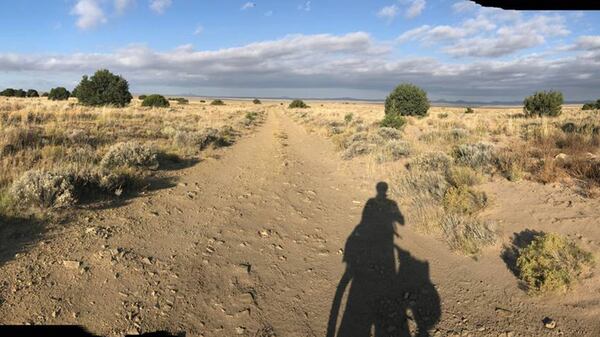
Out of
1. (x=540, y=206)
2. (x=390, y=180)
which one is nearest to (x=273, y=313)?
(x=540, y=206)

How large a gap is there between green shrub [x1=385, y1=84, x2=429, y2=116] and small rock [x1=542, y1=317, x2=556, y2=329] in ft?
105

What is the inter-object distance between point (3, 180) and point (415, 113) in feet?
107

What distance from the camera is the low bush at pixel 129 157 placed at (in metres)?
10.3

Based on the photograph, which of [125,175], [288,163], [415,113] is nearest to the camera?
[125,175]

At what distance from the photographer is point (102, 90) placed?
42.8 meters

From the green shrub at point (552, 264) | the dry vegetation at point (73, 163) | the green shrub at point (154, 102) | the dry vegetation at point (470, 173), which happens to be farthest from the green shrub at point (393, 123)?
the green shrub at point (154, 102)

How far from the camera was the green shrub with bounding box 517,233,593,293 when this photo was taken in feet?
15.8

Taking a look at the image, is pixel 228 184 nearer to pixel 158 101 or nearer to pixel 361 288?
pixel 361 288

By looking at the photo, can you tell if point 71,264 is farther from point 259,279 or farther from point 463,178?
point 463,178

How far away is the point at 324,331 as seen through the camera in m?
4.34

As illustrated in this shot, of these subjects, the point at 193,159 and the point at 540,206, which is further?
the point at 193,159

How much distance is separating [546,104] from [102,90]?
4031 cm

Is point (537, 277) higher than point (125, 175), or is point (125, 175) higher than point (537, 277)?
point (125, 175)

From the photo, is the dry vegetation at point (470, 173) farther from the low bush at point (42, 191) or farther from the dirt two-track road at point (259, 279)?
the low bush at point (42, 191)
